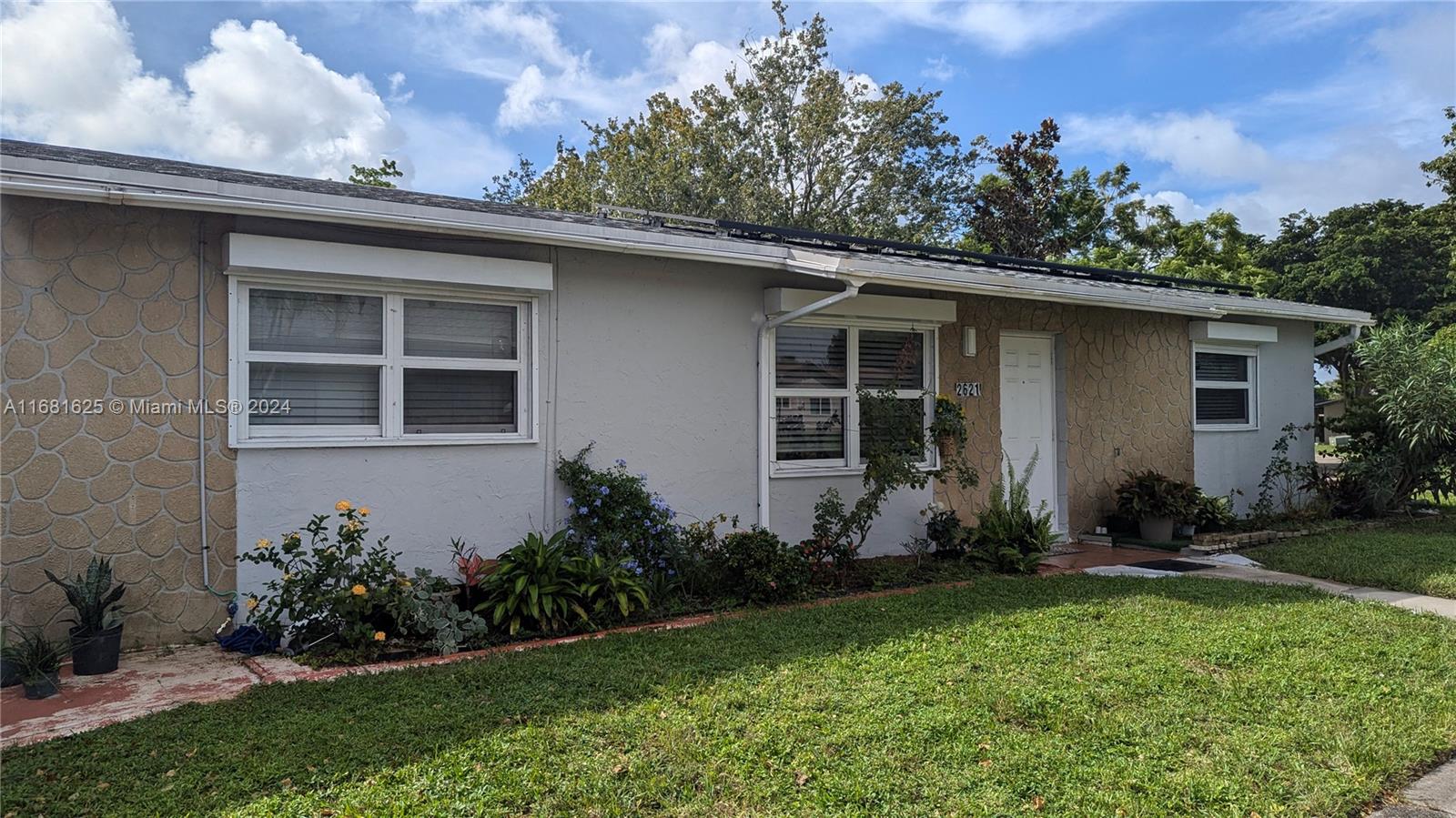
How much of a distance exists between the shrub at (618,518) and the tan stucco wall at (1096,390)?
11.4 feet

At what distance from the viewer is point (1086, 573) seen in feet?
25.2

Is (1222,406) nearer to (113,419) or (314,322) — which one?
(314,322)

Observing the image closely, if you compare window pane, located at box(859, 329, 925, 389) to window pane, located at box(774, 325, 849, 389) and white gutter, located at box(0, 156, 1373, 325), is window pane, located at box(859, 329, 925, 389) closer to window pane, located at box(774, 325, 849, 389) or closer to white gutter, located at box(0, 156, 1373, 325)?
window pane, located at box(774, 325, 849, 389)

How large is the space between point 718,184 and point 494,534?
18580 millimetres

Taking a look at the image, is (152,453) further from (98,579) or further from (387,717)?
(387,717)

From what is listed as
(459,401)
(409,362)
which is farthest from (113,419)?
(459,401)

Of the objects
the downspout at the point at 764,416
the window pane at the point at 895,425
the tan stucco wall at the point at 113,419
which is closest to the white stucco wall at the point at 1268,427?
the window pane at the point at 895,425

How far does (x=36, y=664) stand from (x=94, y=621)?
37 cm

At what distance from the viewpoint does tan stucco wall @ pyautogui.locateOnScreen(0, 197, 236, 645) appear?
4902mm

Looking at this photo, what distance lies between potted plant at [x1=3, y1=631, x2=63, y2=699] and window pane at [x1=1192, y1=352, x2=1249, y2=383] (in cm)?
1153

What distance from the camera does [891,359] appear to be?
27.9 ft

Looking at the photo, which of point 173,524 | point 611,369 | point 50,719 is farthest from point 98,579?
point 611,369

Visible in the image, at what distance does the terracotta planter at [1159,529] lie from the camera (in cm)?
952

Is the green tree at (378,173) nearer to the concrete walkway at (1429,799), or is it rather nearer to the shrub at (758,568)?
the shrub at (758,568)
